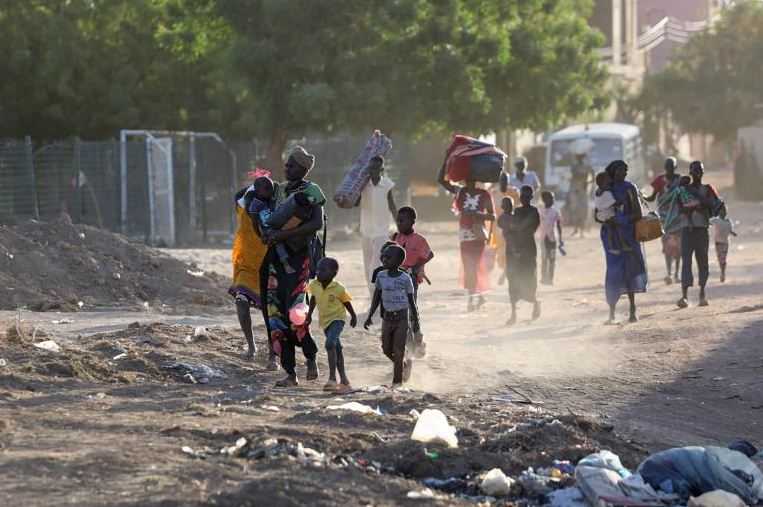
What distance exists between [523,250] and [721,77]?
4182cm

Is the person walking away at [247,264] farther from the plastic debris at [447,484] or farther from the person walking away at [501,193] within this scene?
the person walking away at [501,193]

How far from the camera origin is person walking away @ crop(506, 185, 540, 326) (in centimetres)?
1530

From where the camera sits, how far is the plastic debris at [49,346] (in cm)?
1104

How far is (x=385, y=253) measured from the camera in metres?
10.5

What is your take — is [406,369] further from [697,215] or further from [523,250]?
[697,215]

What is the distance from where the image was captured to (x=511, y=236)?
15375 millimetres

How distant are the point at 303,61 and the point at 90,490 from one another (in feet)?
77.0

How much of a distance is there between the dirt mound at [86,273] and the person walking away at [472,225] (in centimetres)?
290

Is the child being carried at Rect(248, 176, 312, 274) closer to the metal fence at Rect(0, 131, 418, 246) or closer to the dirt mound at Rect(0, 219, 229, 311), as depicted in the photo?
the dirt mound at Rect(0, 219, 229, 311)

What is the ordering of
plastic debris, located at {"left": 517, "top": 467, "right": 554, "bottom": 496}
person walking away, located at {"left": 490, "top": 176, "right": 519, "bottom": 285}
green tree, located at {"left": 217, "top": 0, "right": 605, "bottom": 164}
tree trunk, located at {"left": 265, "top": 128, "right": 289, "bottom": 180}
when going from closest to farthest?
plastic debris, located at {"left": 517, "top": 467, "right": 554, "bottom": 496} → person walking away, located at {"left": 490, "top": 176, "right": 519, "bottom": 285} → green tree, located at {"left": 217, "top": 0, "right": 605, "bottom": 164} → tree trunk, located at {"left": 265, "top": 128, "right": 289, "bottom": 180}

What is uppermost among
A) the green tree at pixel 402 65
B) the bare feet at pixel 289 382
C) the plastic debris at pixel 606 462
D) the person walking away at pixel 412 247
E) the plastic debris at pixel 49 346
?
the green tree at pixel 402 65

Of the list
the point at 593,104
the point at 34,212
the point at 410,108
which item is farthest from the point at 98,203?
the point at 593,104

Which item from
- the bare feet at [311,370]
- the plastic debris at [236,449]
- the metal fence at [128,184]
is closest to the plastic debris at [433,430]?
the plastic debris at [236,449]

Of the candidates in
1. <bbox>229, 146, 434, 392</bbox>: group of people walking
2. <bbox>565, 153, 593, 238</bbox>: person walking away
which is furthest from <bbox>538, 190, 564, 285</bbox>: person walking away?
<bbox>565, 153, 593, 238</bbox>: person walking away
